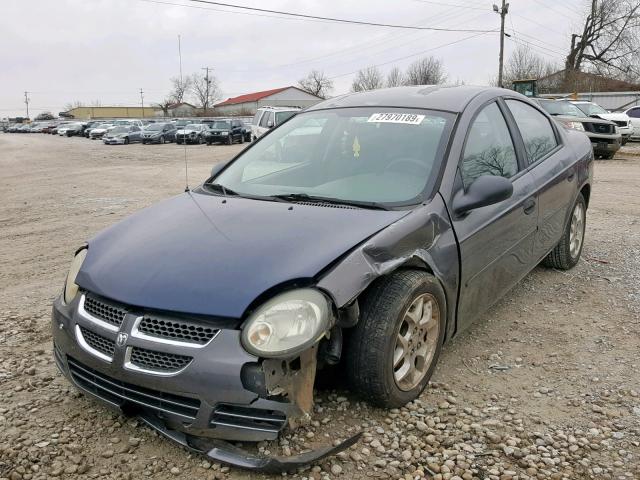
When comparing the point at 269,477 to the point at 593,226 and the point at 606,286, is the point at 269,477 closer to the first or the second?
the point at 606,286

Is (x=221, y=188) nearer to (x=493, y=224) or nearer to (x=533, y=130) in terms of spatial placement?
(x=493, y=224)

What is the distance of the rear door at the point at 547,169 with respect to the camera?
13.4 ft

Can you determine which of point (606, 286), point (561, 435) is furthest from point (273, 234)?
point (606, 286)

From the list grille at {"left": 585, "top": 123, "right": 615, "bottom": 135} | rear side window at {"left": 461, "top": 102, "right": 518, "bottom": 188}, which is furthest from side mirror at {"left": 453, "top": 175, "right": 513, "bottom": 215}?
grille at {"left": 585, "top": 123, "right": 615, "bottom": 135}

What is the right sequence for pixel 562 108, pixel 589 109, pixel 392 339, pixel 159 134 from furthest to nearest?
pixel 159 134 → pixel 589 109 → pixel 562 108 → pixel 392 339

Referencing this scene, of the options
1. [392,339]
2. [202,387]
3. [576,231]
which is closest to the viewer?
[202,387]

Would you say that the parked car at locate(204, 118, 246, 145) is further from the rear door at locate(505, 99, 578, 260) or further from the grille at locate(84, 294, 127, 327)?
the grille at locate(84, 294, 127, 327)

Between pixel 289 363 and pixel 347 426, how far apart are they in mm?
564

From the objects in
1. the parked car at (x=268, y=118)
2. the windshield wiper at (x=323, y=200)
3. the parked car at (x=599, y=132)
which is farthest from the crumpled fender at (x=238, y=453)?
the parked car at (x=268, y=118)

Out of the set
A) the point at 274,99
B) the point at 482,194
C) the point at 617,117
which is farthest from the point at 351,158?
the point at 274,99

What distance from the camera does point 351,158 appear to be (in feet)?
11.5

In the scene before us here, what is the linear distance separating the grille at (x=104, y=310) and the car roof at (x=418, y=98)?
2195 millimetres

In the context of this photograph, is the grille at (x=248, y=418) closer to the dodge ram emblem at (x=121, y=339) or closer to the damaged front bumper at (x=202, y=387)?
the damaged front bumper at (x=202, y=387)

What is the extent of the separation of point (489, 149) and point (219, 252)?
1994 mm
